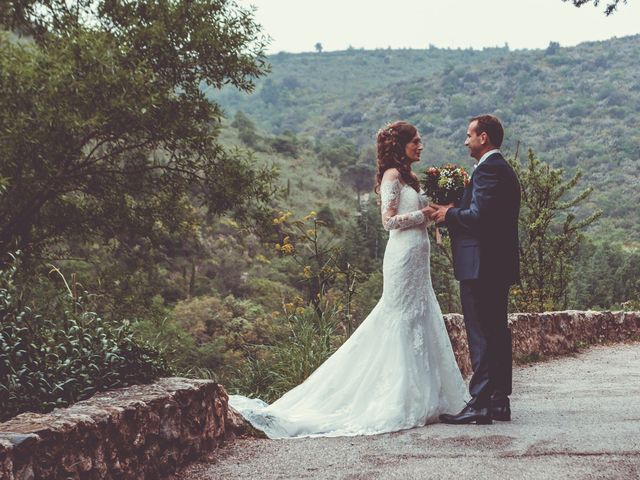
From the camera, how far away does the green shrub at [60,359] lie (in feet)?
13.7

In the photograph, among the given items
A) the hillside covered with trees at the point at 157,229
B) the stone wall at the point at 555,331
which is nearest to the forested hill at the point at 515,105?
the hillside covered with trees at the point at 157,229

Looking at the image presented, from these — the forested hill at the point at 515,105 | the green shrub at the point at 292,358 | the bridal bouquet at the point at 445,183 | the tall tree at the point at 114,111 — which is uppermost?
the forested hill at the point at 515,105

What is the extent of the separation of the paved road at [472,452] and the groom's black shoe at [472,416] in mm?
96

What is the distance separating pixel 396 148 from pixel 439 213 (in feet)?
2.05

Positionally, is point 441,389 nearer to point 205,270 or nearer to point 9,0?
point 9,0

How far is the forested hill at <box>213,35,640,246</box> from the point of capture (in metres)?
61.9

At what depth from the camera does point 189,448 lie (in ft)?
15.5

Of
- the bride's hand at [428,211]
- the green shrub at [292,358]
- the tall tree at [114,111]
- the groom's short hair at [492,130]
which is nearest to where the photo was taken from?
the groom's short hair at [492,130]

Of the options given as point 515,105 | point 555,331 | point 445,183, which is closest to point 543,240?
point 555,331

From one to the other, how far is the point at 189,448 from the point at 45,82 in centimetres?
621

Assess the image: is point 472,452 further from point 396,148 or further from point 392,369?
point 396,148

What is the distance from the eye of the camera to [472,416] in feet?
17.7

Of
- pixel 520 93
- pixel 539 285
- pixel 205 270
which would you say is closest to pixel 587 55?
pixel 520 93

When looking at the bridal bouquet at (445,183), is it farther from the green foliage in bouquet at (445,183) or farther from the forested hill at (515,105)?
the forested hill at (515,105)
